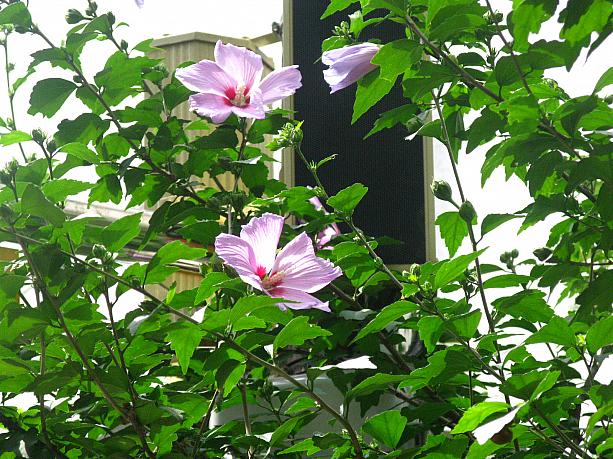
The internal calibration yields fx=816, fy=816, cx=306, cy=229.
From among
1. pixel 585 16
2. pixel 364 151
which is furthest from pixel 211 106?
pixel 364 151

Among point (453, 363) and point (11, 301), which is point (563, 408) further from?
point (11, 301)

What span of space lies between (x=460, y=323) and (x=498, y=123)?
0.51 ft

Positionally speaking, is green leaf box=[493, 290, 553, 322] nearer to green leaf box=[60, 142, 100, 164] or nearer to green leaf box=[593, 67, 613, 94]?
green leaf box=[593, 67, 613, 94]

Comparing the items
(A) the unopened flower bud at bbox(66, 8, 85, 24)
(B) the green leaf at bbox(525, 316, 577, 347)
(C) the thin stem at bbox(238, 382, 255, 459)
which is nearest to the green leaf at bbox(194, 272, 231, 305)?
(C) the thin stem at bbox(238, 382, 255, 459)

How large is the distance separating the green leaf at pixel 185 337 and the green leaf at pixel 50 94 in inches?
13.0

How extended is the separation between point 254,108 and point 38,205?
21cm

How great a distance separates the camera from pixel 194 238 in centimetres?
78

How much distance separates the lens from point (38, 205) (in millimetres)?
613

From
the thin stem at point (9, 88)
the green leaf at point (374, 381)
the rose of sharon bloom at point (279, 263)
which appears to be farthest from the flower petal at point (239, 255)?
the thin stem at point (9, 88)

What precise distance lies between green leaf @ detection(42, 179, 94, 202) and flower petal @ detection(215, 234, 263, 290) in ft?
0.53

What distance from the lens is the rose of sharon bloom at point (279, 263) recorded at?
0.61m

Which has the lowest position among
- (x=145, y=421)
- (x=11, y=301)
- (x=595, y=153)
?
(x=145, y=421)

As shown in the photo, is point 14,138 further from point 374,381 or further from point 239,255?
point 374,381

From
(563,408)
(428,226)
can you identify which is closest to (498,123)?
(563,408)
